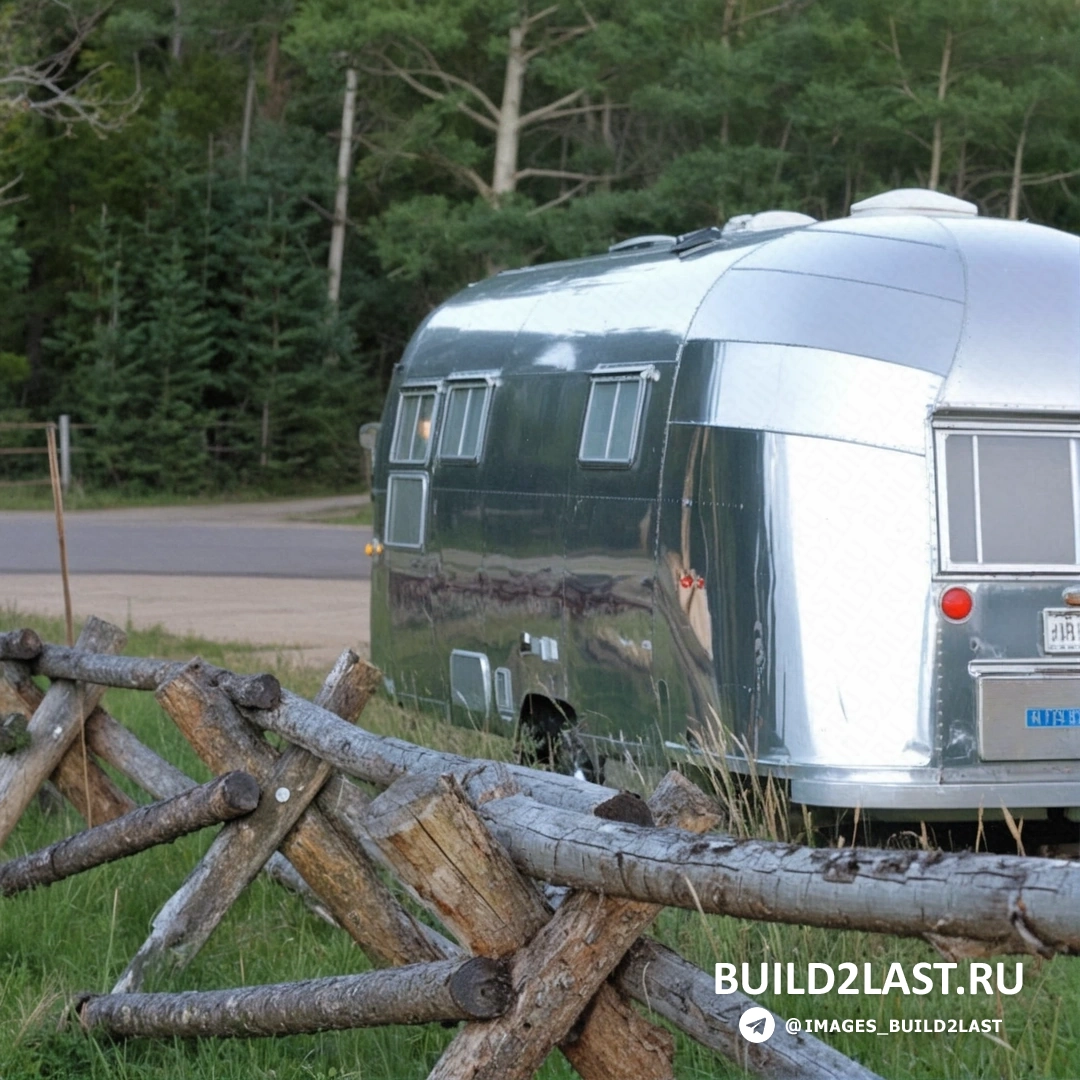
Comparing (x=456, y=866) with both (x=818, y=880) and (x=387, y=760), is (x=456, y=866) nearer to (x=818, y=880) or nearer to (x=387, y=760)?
(x=818, y=880)

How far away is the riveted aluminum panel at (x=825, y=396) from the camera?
7.82 m

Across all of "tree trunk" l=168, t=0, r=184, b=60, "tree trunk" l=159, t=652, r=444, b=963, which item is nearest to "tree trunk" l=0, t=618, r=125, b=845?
"tree trunk" l=159, t=652, r=444, b=963

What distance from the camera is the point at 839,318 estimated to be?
316 inches

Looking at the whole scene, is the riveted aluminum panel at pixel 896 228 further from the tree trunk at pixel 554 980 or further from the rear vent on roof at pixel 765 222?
the tree trunk at pixel 554 980

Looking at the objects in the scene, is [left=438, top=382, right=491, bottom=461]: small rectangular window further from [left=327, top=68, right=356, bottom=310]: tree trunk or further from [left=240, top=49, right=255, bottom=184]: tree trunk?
[left=240, top=49, right=255, bottom=184]: tree trunk

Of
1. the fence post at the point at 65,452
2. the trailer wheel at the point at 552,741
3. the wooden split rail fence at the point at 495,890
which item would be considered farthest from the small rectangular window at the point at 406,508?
the fence post at the point at 65,452

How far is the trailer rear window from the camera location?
7816 mm

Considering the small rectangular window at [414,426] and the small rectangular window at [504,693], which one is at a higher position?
the small rectangular window at [414,426]

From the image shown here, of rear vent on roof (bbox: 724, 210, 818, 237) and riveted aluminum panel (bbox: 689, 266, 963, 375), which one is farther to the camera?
rear vent on roof (bbox: 724, 210, 818, 237)

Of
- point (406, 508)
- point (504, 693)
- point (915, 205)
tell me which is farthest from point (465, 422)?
point (915, 205)

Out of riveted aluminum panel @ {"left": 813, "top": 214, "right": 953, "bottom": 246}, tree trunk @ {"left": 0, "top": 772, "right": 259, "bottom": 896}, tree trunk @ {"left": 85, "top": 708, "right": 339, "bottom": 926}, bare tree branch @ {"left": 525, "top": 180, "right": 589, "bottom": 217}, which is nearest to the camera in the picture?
tree trunk @ {"left": 0, "top": 772, "right": 259, "bottom": 896}

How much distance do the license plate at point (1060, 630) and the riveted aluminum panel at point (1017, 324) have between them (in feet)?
2.78

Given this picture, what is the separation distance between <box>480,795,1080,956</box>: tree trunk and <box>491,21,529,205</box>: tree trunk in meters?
32.4

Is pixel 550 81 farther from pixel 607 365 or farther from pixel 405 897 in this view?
pixel 405 897
